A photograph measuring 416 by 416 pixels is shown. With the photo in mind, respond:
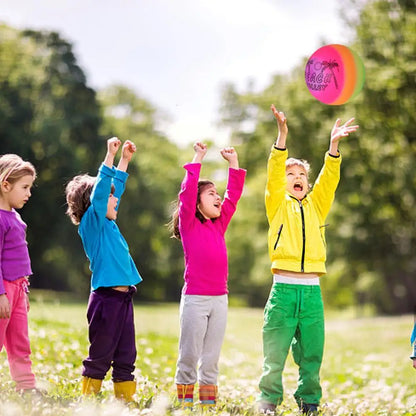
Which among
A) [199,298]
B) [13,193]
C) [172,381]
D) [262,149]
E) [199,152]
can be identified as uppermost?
[262,149]

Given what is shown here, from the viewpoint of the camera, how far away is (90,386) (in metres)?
5.06

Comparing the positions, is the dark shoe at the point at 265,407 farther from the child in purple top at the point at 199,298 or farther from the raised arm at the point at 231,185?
the raised arm at the point at 231,185

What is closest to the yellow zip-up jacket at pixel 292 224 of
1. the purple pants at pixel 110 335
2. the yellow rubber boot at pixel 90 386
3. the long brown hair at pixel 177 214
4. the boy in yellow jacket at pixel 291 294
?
the boy in yellow jacket at pixel 291 294

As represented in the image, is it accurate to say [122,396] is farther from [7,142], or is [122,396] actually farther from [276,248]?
[7,142]

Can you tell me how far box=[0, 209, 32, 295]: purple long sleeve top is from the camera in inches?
198

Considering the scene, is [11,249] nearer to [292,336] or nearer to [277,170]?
[277,170]

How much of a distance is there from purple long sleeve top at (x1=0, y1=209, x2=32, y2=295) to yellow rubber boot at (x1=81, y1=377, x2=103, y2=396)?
947mm

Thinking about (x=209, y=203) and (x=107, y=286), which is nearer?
(x=107, y=286)

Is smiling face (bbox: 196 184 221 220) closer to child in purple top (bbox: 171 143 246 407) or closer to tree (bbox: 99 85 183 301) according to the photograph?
child in purple top (bbox: 171 143 246 407)

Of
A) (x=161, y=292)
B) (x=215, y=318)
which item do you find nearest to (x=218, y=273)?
(x=215, y=318)

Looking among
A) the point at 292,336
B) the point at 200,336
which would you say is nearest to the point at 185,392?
the point at 200,336

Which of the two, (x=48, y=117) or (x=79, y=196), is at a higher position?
(x=48, y=117)

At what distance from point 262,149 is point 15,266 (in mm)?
29136

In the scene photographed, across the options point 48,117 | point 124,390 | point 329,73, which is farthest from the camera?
point 48,117
